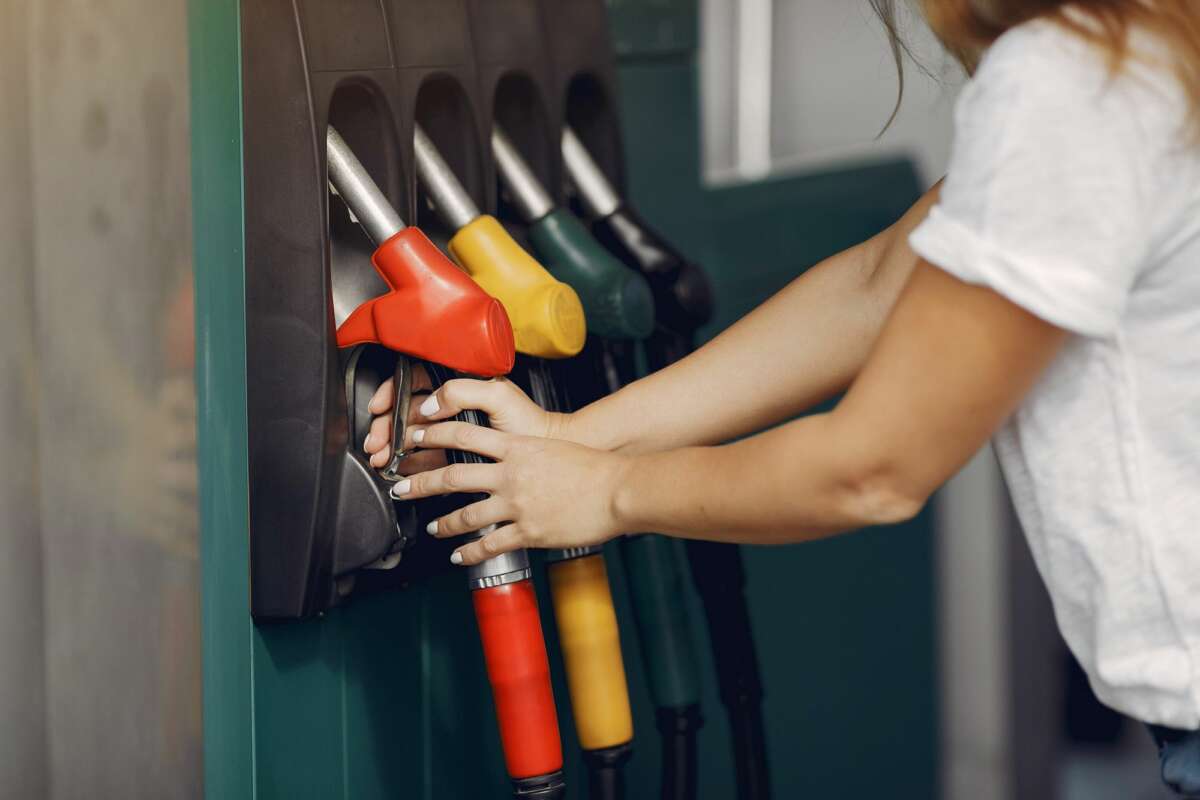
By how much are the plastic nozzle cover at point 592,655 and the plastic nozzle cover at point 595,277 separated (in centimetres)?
18

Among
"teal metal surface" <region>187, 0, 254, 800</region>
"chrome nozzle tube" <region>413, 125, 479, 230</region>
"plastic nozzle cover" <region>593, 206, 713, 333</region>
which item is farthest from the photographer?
"plastic nozzle cover" <region>593, 206, 713, 333</region>

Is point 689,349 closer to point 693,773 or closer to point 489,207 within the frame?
point 489,207

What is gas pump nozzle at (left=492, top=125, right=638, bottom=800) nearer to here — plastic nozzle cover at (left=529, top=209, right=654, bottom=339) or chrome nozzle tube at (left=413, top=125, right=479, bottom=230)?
plastic nozzle cover at (left=529, top=209, right=654, bottom=339)

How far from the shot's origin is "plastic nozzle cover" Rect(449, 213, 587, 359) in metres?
0.86

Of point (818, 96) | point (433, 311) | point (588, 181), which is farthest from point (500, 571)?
point (818, 96)

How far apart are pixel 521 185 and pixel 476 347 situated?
0.71ft

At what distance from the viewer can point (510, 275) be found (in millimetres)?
875

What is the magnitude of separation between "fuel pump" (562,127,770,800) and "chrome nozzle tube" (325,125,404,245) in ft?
0.89

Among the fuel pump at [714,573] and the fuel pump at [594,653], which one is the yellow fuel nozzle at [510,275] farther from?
the fuel pump at [714,573]

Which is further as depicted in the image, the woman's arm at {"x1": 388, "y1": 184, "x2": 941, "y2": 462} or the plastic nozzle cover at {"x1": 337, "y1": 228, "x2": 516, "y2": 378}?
the woman's arm at {"x1": 388, "y1": 184, "x2": 941, "y2": 462}

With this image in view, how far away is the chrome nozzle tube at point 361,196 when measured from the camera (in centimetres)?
82

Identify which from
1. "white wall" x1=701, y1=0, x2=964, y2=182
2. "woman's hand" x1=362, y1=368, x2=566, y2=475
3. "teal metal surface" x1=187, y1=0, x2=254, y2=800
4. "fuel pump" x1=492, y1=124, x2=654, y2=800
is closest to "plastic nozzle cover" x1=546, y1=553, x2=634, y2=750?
"fuel pump" x1=492, y1=124, x2=654, y2=800

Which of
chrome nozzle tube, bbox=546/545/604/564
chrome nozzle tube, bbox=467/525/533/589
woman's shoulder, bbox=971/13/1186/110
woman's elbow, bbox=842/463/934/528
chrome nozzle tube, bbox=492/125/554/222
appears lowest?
chrome nozzle tube, bbox=467/525/533/589

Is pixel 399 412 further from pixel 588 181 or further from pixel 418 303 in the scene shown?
pixel 588 181
